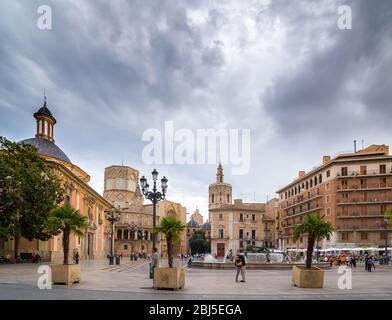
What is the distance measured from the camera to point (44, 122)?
55.5 m

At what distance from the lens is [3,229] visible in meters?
32.1

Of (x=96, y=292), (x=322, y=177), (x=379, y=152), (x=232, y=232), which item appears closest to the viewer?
(x=96, y=292)

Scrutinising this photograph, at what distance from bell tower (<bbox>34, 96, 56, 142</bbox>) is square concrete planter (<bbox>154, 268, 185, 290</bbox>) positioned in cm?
4304

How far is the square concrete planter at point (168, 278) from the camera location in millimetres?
16337

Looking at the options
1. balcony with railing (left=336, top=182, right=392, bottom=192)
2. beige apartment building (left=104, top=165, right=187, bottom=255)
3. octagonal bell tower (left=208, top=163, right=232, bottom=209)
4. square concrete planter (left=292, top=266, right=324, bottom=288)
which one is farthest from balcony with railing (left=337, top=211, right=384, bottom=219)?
octagonal bell tower (left=208, top=163, right=232, bottom=209)

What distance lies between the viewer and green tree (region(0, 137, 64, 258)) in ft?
111

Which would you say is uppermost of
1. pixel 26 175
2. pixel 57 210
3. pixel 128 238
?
pixel 26 175

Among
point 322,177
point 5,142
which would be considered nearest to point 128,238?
point 322,177

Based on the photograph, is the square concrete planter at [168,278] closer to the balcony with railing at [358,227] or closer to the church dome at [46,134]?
the church dome at [46,134]

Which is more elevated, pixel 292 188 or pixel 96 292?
pixel 292 188

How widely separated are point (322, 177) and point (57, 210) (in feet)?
182

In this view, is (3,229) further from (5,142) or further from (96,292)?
(96,292)
